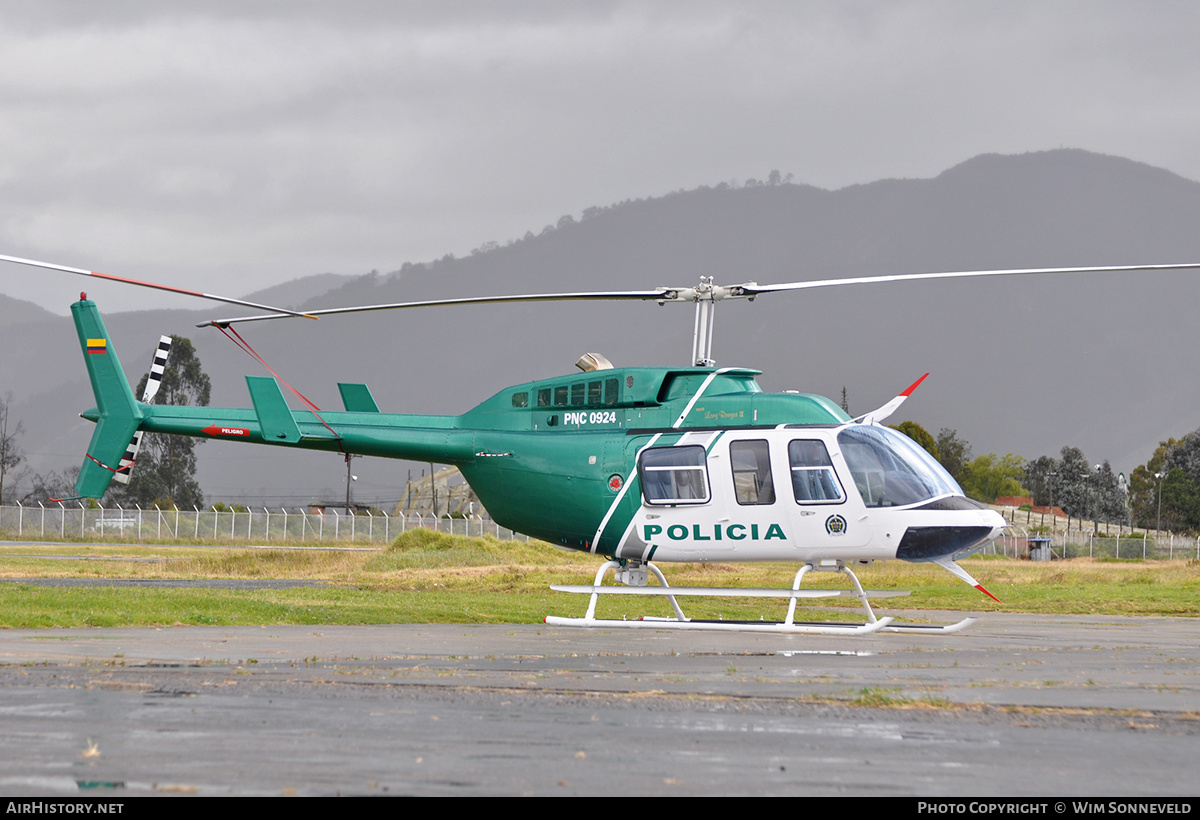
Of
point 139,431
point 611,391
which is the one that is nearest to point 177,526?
point 139,431

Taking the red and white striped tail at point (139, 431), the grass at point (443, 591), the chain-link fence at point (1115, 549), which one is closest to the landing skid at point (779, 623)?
the grass at point (443, 591)

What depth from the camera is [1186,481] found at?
465ft

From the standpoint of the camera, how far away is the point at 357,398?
22.0 m

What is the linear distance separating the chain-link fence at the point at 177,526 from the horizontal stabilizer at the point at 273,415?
4784cm

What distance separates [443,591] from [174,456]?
4148 inches

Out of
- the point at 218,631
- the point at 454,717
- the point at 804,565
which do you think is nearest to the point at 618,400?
the point at 804,565

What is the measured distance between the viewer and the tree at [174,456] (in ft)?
395

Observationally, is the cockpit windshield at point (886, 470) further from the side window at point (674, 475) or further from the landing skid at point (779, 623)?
the side window at point (674, 475)

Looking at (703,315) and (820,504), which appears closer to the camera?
(820,504)

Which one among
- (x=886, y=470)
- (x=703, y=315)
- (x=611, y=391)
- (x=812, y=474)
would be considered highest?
(x=703, y=315)

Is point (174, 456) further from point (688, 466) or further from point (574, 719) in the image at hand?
point (574, 719)

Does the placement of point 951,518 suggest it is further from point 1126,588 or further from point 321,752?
point 1126,588

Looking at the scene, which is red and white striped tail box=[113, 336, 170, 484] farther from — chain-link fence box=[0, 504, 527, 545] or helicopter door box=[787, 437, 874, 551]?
chain-link fence box=[0, 504, 527, 545]
